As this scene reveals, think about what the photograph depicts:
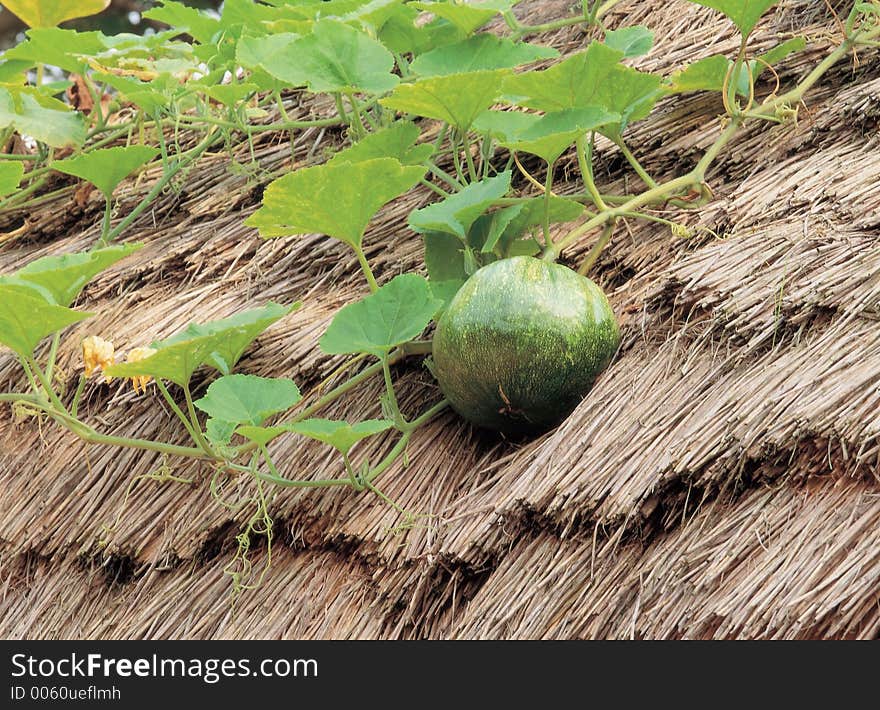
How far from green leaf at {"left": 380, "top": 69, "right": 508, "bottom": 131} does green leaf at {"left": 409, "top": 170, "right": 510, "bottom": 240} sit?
99 millimetres

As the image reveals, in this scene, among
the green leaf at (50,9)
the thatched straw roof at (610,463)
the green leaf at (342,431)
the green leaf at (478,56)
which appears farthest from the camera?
the green leaf at (50,9)

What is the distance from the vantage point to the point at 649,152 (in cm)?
147

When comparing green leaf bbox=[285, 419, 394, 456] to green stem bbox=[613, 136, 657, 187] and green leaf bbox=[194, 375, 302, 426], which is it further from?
green stem bbox=[613, 136, 657, 187]

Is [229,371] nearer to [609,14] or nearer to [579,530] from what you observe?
[579,530]

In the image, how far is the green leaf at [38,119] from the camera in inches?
67.3

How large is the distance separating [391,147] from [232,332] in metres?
0.37

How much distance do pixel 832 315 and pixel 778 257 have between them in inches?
4.4

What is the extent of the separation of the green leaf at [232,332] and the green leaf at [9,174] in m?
0.54

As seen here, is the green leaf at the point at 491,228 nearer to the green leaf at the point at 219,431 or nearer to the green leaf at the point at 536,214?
the green leaf at the point at 536,214

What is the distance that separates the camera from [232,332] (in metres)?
1.21

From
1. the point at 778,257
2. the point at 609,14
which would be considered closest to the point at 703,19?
the point at 609,14

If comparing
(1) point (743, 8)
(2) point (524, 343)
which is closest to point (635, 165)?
(1) point (743, 8)

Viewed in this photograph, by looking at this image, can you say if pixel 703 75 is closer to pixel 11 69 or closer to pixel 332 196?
pixel 332 196

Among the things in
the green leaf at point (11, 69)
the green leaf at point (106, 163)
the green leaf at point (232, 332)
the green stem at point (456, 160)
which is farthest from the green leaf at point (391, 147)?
the green leaf at point (11, 69)
